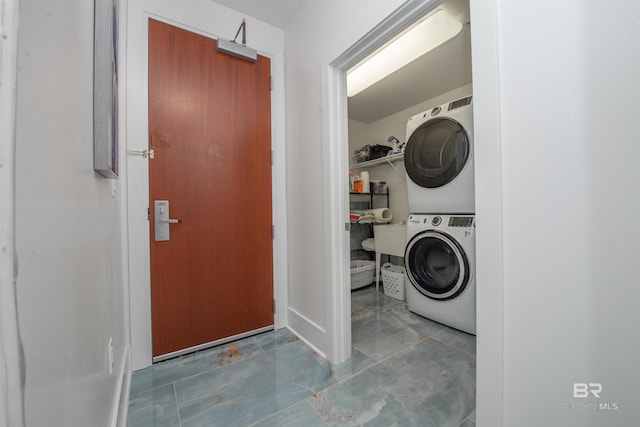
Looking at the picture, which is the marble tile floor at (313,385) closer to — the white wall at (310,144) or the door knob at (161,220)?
the white wall at (310,144)

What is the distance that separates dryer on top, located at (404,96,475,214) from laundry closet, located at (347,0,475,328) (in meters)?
0.08

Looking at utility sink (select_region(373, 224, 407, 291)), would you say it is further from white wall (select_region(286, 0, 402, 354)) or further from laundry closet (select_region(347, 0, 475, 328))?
white wall (select_region(286, 0, 402, 354))

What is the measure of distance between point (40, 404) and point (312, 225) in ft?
4.79

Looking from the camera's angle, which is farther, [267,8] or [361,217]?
[361,217]

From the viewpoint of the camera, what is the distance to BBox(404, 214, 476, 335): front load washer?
70.3 inches

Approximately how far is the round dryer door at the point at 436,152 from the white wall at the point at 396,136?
1.08 metres

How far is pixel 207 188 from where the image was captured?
1.75 meters

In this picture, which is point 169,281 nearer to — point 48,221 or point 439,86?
point 48,221

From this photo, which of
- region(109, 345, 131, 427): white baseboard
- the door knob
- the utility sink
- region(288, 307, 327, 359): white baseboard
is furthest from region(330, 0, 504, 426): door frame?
the utility sink

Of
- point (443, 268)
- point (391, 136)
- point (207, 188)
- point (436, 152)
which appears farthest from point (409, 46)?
point (207, 188)

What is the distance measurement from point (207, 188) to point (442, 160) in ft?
6.08

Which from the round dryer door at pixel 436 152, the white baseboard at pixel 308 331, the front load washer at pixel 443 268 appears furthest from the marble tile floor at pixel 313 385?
the round dryer door at pixel 436 152

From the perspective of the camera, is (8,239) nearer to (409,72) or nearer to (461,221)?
(461,221)

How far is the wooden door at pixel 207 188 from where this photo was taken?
63.4 inches
